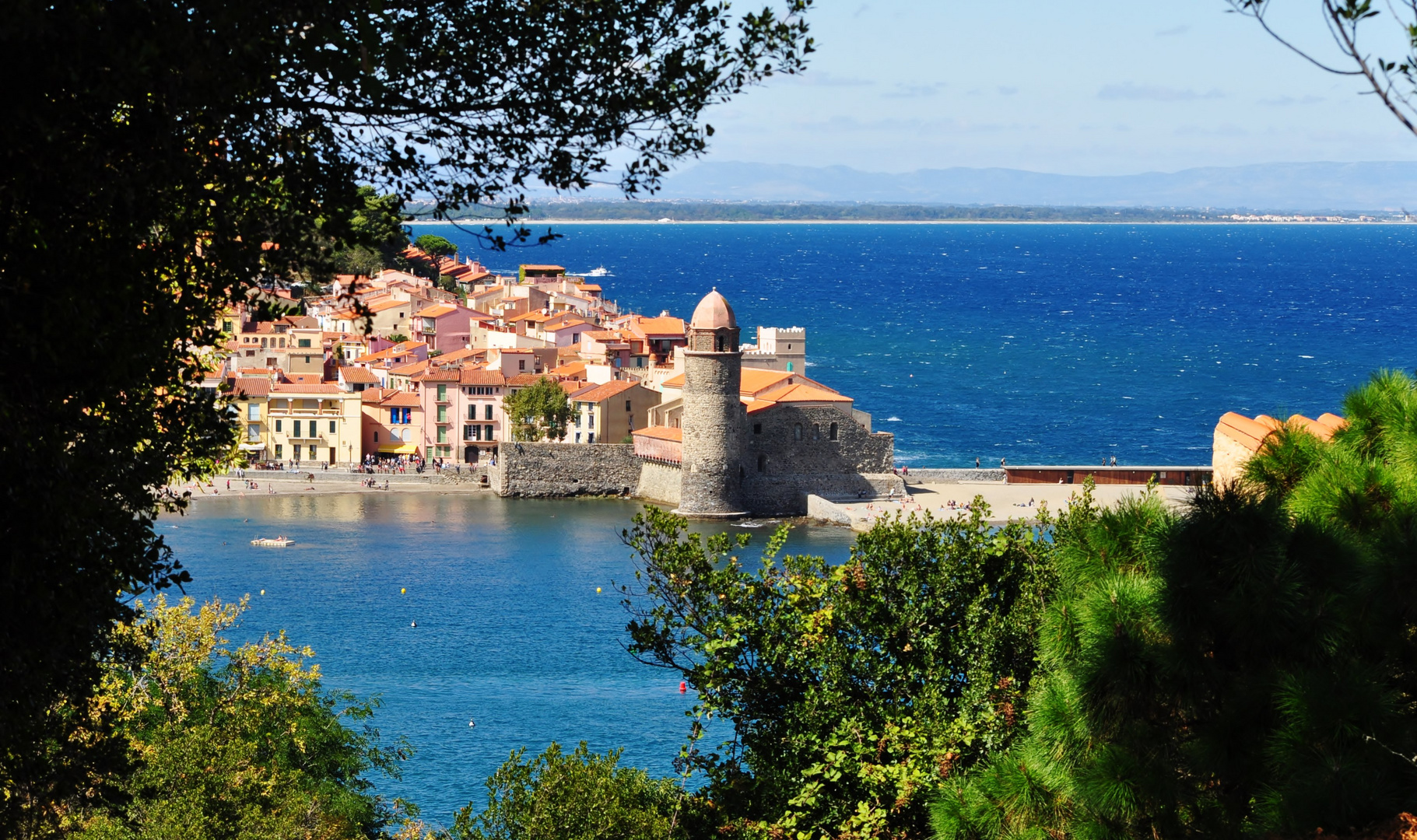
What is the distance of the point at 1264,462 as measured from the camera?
8.52 m

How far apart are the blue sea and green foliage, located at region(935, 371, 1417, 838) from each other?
15883 mm

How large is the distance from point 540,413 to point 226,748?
41.4 meters

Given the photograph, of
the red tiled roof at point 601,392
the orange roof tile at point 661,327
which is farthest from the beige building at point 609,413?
the orange roof tile at point 661,327

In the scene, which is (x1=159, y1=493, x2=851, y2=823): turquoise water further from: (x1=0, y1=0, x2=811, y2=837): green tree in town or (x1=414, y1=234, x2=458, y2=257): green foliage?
(x1=414, y1=234, x2=458, y2=257): green foliage

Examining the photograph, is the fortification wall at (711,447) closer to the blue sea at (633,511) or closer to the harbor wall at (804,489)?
the harbor wall at (804,489)

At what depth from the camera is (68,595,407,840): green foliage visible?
12.2 metres

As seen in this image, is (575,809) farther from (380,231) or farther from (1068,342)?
(1068,342)

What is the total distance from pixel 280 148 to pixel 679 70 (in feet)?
6.70

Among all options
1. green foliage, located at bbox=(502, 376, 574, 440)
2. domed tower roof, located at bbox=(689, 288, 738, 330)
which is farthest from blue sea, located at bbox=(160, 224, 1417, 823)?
domed tower roof, located at bbox=(689, 288, 738, 330)

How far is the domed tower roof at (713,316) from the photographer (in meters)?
45.9

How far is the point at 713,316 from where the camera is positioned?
4594 cm

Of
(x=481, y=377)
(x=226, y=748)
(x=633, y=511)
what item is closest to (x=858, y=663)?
(x=226, y=748)

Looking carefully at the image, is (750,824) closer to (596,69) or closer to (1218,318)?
(596,69)

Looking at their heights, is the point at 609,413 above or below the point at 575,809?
above
